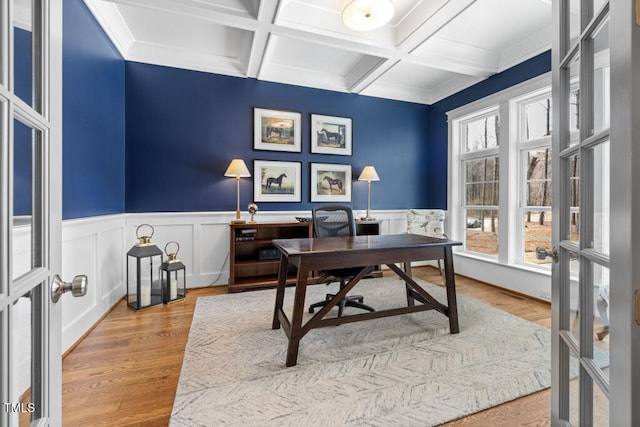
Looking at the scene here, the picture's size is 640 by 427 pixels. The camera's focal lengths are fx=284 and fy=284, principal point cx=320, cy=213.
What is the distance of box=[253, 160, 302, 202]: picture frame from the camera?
374cm

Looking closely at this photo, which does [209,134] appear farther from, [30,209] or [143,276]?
[30,209]

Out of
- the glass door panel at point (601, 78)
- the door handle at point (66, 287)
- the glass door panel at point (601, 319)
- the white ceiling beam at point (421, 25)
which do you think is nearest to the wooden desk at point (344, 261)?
the door handle at point (66, 287)

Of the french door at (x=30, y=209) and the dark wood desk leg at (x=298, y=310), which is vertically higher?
the french door at (x=30, y=209)

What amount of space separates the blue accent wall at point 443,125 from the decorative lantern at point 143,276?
393cm

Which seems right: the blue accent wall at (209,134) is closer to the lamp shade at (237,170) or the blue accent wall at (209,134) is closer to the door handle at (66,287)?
the lamp shade at (237,170)

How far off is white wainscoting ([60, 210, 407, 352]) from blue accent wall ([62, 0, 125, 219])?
0.58 ft

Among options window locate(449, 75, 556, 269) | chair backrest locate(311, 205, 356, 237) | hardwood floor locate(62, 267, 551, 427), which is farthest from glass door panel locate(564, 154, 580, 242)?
window locate(449, 75, 556, 269)

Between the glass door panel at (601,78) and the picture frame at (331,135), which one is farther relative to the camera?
the picture frame at (331,135)

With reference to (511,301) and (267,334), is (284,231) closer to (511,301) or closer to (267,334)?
(267,334)

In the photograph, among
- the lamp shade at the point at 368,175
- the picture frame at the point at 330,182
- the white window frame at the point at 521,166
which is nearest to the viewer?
the white window frame at the point at 521,166

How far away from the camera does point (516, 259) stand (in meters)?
3.41

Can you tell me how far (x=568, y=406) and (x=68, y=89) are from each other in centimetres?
313

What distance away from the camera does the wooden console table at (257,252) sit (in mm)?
3307

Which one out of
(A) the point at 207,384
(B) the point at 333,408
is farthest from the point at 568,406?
(A) the point at 207,384
